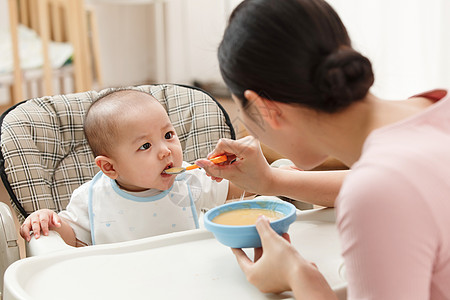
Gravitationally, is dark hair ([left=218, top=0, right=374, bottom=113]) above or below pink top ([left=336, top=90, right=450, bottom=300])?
above

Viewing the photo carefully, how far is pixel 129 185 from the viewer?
1.44m

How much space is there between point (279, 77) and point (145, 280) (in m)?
0.46

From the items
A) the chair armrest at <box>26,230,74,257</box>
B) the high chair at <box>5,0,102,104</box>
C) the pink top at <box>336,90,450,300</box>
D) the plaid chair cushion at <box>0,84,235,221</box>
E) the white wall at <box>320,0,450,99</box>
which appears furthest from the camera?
the high chair at <box>5,0,102,104</box>

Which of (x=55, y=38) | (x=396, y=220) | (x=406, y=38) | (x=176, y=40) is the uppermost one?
(x=396, y=220)

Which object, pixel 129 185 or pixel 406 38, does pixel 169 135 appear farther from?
pixel 406 38

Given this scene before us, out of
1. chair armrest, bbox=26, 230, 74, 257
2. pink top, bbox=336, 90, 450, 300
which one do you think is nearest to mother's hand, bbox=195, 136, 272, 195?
chair armrest, bbox=26, 230, 74, 257

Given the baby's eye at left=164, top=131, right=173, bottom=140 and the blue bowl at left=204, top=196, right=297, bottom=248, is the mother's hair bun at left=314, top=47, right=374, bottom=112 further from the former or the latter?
the baby's eye at left=164, top=131, right=173, bottom=140

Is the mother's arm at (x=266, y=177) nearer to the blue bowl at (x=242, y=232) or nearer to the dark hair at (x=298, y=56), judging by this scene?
the blue bowl at (x=242, y=232)

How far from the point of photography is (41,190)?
1.51 m

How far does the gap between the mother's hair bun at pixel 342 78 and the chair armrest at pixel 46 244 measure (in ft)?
2.30

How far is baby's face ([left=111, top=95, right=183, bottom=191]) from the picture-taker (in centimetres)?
135

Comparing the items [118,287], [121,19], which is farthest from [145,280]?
[121,19]

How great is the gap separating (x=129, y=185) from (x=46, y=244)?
0.27 m

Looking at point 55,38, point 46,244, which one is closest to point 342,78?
point 46,244
